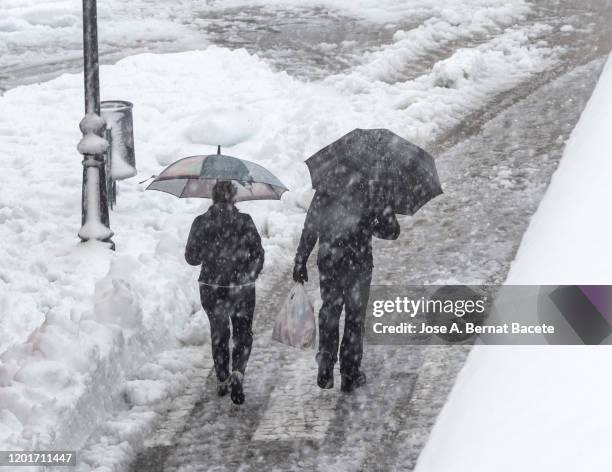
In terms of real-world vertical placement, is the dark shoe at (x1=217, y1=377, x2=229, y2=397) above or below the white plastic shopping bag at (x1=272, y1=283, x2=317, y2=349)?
below

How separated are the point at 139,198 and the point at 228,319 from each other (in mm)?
3941

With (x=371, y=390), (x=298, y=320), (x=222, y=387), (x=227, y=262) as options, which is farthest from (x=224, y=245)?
(x=371, y=390)

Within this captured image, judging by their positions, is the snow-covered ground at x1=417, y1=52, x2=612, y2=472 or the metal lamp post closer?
the snow-covered ground at x1=417, y1=52, x2=612, y2=472

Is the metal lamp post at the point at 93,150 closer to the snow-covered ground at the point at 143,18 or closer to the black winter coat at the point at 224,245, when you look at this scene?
the black winter coat at the point at 224,245

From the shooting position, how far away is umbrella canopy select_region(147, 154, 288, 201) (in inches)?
265

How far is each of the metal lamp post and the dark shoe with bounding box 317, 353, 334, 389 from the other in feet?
9.33

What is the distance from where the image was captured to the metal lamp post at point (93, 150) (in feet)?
28.5

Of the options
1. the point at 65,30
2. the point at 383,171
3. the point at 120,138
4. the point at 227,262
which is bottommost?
the point at 65,30

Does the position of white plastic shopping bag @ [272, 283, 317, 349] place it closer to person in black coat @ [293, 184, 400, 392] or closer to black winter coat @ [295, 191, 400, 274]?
person in black coat @ [293, 184, 400, 392]

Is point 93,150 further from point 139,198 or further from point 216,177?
point 216,177

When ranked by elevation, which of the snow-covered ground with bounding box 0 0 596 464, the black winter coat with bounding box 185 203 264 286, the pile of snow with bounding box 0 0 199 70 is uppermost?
the black winter coat with bounding box 185 203 264 286

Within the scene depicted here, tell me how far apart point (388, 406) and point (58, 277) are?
11.0 feet

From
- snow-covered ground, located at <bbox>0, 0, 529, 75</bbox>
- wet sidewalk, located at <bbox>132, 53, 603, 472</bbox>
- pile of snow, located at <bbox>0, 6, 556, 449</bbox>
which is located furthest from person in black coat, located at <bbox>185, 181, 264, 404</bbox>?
snow-covered ground, located at <bbox>0, 0, 529, 75</bbox>

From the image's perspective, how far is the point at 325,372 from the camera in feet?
23.1
